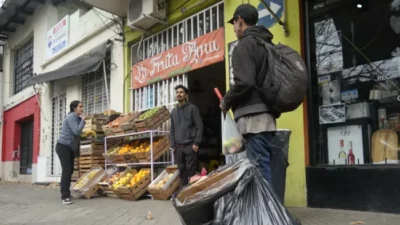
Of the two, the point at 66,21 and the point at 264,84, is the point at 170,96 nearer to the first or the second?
the point at 264,84

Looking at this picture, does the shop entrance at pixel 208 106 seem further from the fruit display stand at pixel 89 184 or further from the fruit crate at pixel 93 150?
the fruit crate at pixel 93 150

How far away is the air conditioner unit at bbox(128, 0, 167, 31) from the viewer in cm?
838

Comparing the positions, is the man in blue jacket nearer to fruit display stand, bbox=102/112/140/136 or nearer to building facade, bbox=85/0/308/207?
building facade, bbox=85/0/308/207

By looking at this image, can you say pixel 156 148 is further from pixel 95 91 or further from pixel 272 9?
pixel 95 91

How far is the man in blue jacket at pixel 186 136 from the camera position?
6.56m

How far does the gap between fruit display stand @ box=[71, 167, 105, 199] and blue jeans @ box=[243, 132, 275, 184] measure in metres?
5.76

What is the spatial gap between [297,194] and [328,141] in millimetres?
858

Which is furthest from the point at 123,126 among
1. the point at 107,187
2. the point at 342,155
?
the point at 342,155

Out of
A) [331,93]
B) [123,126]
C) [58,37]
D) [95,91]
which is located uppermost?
[58,37]

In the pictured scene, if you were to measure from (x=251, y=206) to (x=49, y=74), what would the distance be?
10.2 m

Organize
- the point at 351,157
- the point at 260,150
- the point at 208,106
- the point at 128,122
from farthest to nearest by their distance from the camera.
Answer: the point at 208,106, the point at 128,122, the point at 351,157, the point at 260,150

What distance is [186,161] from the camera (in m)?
6.63

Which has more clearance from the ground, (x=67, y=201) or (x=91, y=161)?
(x=91, y=161)

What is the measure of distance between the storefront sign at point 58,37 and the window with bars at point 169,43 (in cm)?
428
